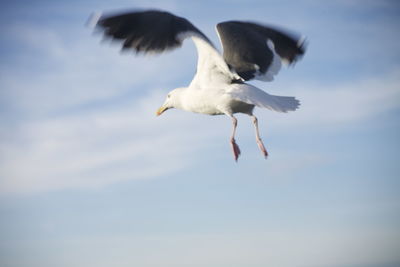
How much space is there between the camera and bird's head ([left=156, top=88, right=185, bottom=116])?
8.38 metres

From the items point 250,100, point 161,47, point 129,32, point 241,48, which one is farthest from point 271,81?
point 129,32

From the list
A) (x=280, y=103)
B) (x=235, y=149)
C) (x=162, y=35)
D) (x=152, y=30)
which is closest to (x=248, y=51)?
(x=280, y=103)

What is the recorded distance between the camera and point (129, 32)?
761 cm

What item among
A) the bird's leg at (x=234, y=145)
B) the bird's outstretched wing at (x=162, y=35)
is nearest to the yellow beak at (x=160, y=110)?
the bird's outstretched wing at (x=162, y=35)

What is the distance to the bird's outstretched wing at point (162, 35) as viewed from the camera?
760 centimetres

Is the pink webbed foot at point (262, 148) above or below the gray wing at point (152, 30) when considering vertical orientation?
below

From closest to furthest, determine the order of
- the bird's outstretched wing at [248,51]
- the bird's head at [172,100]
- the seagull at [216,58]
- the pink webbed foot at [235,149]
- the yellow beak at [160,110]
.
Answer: the seagull at [216,58], the pink webbed foot at [235,149], the bird's outstretched wing at [248,51], the bird's head at [172,100], the yellow beak at [160,110]

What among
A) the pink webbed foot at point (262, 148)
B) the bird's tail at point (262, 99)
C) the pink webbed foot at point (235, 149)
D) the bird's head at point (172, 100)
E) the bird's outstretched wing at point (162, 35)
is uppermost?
the bird's outstretched wing at point (162, 35)

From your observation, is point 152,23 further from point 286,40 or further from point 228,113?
point 286,40

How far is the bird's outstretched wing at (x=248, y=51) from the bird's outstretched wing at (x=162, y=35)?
0.36 metres

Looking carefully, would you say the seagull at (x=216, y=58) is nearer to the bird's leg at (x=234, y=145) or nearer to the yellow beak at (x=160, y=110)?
Answer: the bird's leg at (x=234, y=145)

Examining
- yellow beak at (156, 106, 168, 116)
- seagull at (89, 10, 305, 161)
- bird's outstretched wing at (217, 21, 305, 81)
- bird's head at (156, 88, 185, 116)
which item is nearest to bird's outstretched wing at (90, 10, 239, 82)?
seagull at (89, 10, 305, 161)

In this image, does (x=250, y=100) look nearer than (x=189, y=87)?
Yes

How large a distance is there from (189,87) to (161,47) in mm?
755
